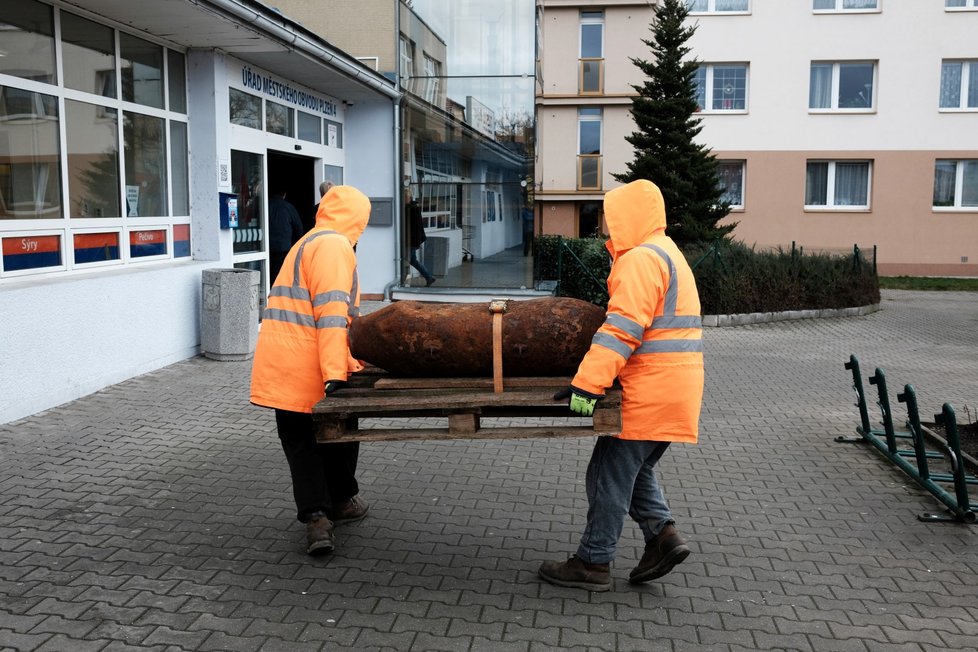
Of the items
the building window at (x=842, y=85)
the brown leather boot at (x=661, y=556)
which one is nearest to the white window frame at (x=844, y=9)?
the building window at (x=842, y=85)

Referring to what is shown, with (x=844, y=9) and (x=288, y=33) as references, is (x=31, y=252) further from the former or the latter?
(x=844, y=9)

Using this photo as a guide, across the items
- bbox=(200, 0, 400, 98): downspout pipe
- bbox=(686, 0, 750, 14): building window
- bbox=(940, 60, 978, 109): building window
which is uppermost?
bbox=(686, 0, 750, 14): building window

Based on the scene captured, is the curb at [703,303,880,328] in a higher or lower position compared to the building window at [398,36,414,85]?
lower

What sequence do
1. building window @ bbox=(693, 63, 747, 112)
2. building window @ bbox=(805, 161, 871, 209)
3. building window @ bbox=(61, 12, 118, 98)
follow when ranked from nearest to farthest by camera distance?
building window @ bbox=(61, 12, 118, 98) → building window @ bbox=(805, 161, 871, 209) → building window @ bbox=(693, 63, 747, 112)

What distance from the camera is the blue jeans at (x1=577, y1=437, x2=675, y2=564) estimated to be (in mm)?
4090

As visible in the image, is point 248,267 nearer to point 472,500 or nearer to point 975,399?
point 472,500

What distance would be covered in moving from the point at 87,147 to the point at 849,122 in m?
23.6

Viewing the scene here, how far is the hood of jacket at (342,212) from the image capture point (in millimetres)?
4688

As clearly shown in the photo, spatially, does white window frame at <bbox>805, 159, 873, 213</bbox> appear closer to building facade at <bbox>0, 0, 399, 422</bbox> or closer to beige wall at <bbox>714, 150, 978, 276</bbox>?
beige wall at <bbox>714, 150, 978, 276</bbox>

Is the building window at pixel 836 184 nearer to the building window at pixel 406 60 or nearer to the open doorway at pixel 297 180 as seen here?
the building window at pixel 406 60

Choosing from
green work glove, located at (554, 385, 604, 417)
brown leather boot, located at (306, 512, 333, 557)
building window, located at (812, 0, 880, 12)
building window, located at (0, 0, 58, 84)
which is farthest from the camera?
building window, located at (812, 0, 880, 12)

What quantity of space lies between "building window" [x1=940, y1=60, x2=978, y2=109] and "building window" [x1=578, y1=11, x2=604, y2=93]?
9920mm

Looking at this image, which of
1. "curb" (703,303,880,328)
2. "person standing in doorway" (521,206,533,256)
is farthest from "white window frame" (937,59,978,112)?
"person standing in doorway" (521,206,533,256)

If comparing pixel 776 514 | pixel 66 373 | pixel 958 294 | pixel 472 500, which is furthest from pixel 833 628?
pixel 958 294
